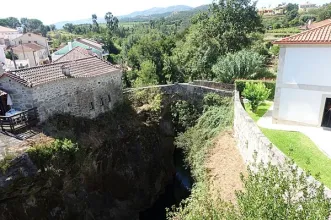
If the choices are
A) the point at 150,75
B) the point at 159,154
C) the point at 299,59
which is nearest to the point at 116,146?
the point at 159,154

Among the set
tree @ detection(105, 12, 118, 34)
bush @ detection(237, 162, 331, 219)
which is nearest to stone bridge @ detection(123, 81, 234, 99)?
bush @ detection(237, 162, 331, 219)

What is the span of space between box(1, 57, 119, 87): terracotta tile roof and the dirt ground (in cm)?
1101

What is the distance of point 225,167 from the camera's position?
1562 centimetres

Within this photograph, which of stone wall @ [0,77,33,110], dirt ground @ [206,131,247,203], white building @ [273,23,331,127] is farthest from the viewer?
stone wall @ [0,77,33,110]

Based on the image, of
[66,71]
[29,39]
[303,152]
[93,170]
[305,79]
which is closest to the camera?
[303,152]

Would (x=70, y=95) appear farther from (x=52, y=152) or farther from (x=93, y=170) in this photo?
(x=93, y=170)

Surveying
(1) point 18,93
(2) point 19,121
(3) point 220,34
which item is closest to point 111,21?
(3) point 220,34

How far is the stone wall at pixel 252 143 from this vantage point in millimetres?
11206

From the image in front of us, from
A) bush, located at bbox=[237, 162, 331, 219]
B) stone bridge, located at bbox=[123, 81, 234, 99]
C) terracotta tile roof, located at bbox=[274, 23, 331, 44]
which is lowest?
stone bridge, located at bbox=[123, 81, 234, 99]

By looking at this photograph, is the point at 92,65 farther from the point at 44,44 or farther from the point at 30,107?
the point at 44,44

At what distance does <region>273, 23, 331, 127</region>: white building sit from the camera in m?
16.4

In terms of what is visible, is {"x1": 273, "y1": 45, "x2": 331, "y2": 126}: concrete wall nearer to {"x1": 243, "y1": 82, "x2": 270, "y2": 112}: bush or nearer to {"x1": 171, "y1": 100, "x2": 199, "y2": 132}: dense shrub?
{"x1": 243, "y1": 82, "x2": 270, "y2": 112}: bush

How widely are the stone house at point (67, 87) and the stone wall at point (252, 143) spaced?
10.9 metres

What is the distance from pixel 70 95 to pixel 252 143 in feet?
43.5
